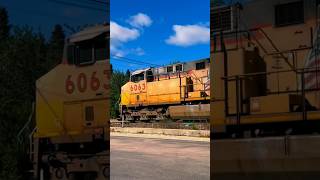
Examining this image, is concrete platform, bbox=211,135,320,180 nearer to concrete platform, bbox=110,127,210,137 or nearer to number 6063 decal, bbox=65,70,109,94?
number 6063 decal, bbox=65,70,109,94

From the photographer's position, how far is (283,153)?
122 inches

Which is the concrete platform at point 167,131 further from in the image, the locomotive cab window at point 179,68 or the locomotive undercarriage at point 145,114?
the locomotive cab window at point 179,68

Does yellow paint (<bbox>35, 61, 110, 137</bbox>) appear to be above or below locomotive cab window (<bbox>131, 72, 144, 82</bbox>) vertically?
below

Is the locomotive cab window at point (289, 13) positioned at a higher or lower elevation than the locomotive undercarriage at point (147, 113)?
higher

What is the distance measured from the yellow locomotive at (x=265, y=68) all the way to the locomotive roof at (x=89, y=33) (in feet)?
3.11

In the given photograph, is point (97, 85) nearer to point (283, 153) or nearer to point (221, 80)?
point (221, 80)

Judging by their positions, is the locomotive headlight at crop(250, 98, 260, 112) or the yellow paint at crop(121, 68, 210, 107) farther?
the yellow paint at crop(121, 68, 210, 107)

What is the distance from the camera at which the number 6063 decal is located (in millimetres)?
3832

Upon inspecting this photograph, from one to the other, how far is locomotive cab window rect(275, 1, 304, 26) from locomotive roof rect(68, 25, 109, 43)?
1.34 meters

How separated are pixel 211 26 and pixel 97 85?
1070 millimetres

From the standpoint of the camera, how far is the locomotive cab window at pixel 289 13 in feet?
9.89

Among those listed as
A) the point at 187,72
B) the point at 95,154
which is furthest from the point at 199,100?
the point at 95,154

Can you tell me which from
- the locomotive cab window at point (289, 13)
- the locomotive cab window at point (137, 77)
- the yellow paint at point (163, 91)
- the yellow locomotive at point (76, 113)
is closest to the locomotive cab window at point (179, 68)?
the yellow paint at point (163, 91)

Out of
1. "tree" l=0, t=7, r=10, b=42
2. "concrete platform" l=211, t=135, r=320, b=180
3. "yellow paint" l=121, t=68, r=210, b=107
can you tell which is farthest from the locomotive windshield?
"yellow paint" l=121, t=68, r=210, b=107
